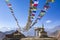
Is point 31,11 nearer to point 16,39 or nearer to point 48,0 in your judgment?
point 48,0

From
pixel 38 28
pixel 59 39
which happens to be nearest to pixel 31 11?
pixel 59 39

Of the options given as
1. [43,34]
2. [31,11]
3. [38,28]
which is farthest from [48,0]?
[38,28]

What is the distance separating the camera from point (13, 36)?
223 ft

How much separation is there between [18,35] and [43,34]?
A: 10.4 meters

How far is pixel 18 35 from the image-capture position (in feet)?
222

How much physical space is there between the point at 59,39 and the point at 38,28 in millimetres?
39240

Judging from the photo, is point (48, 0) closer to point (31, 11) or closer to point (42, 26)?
point (31, 11)

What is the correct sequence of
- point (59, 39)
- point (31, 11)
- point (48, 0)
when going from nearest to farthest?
point (48, 0)
point (31, 11)
point (59, 39)

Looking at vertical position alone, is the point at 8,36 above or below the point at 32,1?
below

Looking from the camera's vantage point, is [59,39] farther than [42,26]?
No

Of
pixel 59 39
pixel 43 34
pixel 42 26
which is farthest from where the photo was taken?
pixel 42 26

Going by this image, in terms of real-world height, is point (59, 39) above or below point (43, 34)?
above

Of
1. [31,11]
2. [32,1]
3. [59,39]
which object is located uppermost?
[32,1]

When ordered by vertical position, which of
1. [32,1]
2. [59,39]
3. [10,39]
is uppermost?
[32,1]
